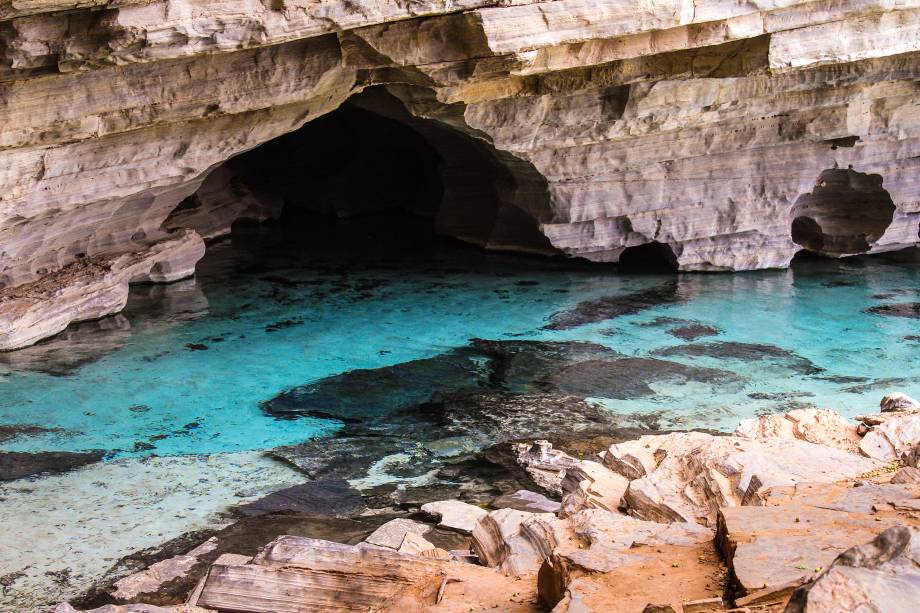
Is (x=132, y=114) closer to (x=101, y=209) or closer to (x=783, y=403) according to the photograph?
(x=101, y=209)

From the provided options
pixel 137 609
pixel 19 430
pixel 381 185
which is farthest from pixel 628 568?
pixel 381 185

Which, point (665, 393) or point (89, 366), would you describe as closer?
point (665, 393)

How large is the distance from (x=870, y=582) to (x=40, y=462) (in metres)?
6.69

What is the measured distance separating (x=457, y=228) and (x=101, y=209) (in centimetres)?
637

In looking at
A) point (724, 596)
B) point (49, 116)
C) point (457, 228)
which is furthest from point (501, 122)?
point (724, 596)

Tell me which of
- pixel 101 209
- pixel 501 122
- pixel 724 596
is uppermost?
pixel 501 122

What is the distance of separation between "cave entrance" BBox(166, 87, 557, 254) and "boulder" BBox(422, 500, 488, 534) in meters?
7.13

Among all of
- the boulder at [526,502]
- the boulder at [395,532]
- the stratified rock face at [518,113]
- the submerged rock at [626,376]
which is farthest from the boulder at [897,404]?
the stratified rock face at [518,113]

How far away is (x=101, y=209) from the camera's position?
1153 centimetres

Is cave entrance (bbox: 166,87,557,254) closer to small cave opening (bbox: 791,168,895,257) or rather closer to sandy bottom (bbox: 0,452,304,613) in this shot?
small cave opening (bbox: 791,168,895,257)

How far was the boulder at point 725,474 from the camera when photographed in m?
5.71

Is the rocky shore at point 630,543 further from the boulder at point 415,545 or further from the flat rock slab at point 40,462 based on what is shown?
the flat rock slab at point 40,462

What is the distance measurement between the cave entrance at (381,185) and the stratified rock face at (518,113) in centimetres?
7

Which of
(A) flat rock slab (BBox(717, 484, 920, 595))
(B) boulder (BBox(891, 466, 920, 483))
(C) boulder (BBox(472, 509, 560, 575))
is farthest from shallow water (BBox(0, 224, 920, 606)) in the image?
(A) flat rock slab (BBox(717, 484, 920, 595))
